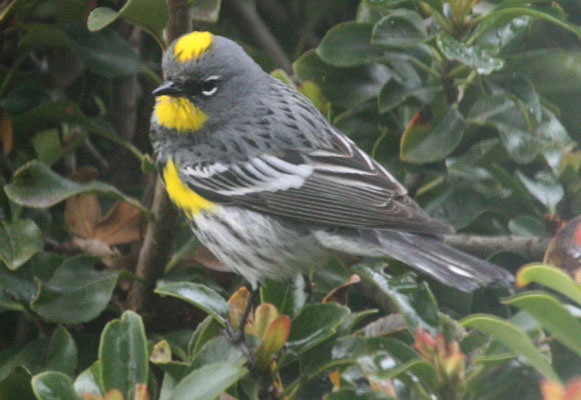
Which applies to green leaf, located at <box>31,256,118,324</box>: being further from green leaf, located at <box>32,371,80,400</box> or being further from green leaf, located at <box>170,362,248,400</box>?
green leaf, located at <box>170,362,248,400</box>

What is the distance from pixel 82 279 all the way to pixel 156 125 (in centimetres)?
71

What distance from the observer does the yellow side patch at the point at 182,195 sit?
2973 millimetres

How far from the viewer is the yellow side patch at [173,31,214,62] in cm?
289

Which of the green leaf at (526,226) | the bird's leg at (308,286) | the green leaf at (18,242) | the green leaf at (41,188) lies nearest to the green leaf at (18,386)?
the green leaf at (18,242)

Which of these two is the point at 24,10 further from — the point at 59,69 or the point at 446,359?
the point at 446,359

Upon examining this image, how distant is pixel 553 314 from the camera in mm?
1638

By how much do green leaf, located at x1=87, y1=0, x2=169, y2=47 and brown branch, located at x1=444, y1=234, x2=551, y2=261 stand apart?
1246 mm

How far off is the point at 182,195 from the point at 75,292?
0.51m

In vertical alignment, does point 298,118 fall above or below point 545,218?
above

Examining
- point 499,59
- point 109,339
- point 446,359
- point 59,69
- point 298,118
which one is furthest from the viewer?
point 59,69

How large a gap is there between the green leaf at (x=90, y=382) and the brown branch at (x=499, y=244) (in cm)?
136

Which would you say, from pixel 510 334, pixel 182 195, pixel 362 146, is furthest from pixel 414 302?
pixel 362 146

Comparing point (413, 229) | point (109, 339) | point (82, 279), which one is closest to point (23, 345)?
point (82, 279)

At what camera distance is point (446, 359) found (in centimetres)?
197
